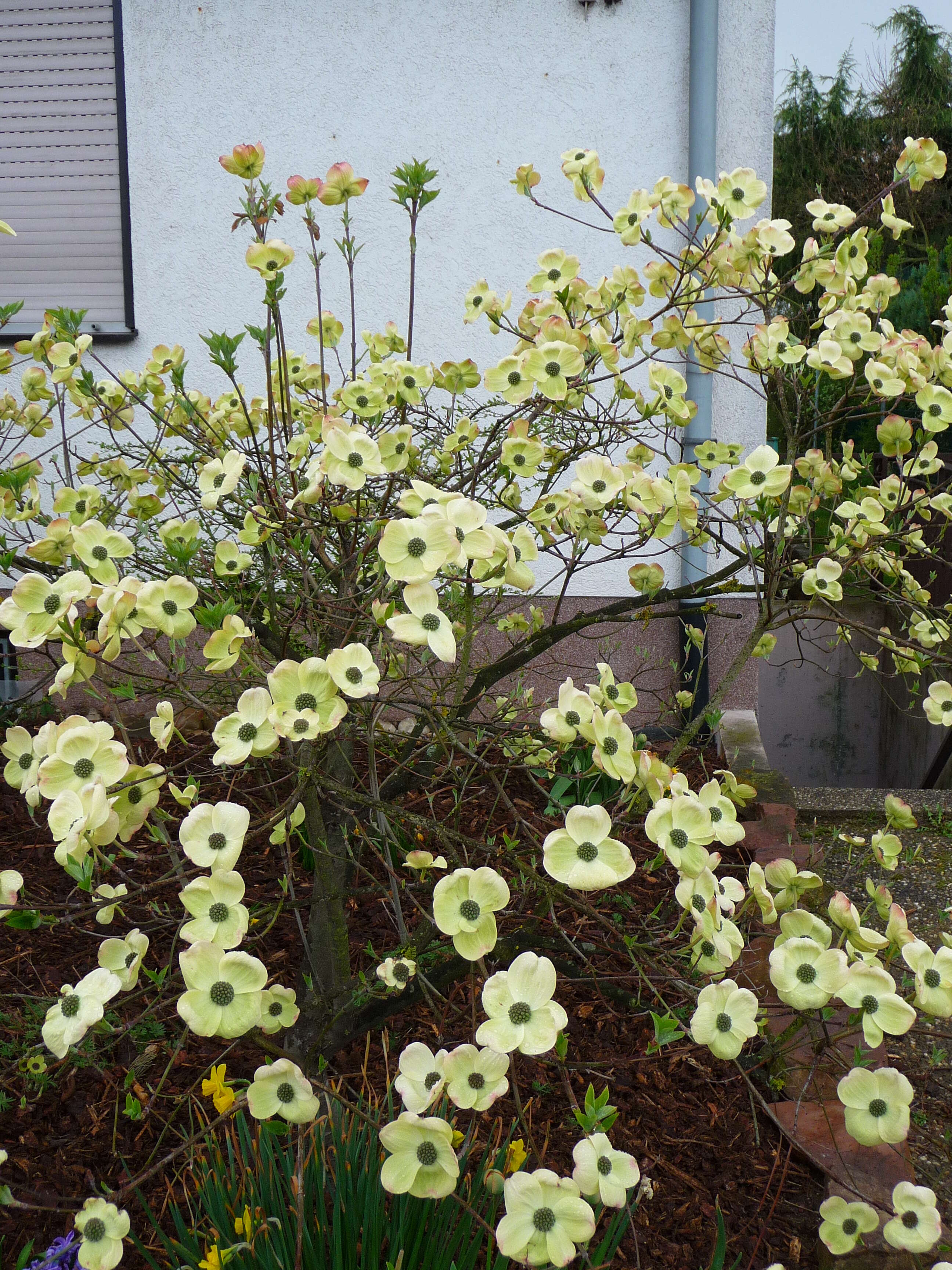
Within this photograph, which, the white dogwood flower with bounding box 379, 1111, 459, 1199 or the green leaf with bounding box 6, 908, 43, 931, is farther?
the green leaf with bounding box 6, 908, 43, 931

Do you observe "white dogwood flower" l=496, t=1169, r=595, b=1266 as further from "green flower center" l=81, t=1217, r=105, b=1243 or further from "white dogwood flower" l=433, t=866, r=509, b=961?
"green flower center" l=81, t=1217, r=105, b=1243

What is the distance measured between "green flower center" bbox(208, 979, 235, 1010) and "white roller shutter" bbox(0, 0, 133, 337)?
3.74m

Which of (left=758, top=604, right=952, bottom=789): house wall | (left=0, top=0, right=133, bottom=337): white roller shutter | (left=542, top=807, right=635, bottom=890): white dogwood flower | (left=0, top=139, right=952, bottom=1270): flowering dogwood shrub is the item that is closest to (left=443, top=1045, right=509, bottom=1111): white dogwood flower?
(left=0, top=139, right=952, bottom=1270): flowering dogwood shrub

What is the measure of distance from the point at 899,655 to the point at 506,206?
8.55 feet

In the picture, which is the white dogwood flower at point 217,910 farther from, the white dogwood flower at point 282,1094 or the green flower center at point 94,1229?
the green flower center at point 94,1229

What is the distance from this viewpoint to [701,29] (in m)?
3.89

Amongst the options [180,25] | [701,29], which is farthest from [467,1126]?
[180,25]

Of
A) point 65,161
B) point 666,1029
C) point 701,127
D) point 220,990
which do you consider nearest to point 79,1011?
point 220,990

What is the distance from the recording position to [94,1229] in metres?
1.33

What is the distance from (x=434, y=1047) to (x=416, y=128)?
360 centimetres

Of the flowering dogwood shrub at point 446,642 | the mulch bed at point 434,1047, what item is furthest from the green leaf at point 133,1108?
the flowering dogwood shrub at point 446,642

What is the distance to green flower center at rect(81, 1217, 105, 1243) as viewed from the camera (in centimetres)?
133

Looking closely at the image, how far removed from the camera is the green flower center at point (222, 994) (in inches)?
45.9

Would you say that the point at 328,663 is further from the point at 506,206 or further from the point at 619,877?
the point at 506,206
